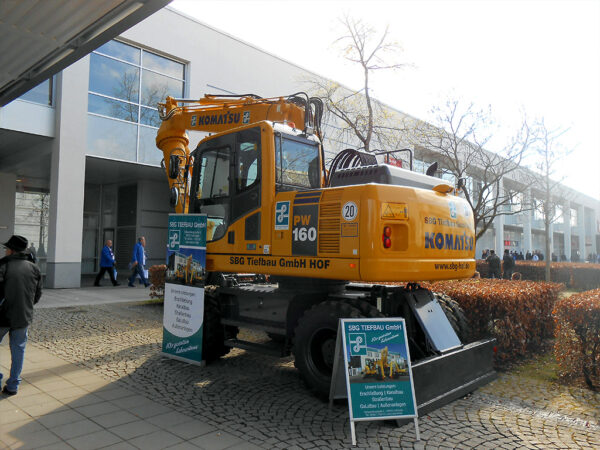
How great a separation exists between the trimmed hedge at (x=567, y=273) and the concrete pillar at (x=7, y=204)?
20612mm

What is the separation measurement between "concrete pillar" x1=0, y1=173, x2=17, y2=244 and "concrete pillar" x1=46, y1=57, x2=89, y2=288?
15.0 ft

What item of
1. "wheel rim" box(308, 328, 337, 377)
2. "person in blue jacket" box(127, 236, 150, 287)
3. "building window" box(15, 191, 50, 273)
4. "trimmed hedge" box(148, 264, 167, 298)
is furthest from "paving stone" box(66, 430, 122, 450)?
"building window" box(15, 191, 50, 273)

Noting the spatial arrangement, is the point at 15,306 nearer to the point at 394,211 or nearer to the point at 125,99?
the point at 394,211

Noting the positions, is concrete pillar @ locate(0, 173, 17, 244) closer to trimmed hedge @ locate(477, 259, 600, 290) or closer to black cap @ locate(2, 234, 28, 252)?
black cap @ locate(2, 234, 28, 252)

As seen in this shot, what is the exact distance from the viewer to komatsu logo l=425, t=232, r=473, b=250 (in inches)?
187

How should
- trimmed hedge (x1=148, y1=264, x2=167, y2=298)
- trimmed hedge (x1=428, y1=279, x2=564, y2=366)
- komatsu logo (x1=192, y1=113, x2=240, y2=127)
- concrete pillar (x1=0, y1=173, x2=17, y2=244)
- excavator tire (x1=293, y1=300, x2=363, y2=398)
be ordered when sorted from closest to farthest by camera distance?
excavator tire (x1=293, y1=300, x2=363, y2=398)
trimmed hedge (x1=428, y1=279, x2=564, y2=366)
komatsu logo (x1=192, y1=113, x2=240, y2=127)
trimmed hedge (x1=148, y1=264, x2=167, y2=298)
concrete pillar (x1=0, y1=173, x2=17, y2=244)

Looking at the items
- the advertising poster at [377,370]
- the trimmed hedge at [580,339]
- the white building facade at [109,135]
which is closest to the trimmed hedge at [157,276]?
the white building facade at [109,135]

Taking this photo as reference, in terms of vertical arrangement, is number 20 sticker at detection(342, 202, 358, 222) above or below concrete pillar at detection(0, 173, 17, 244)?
below

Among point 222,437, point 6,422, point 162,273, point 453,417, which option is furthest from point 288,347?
point 162,273

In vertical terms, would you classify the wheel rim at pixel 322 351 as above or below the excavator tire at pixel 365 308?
below

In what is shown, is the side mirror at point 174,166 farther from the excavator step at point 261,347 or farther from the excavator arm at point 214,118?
the excavator step at point 261,347

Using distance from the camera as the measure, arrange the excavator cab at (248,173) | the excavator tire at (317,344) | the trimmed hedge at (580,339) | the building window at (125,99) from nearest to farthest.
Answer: the excavator tire at (317,344)
the trimmed hedge at (580,339)
the excavator cab at (248,173)
the building window at (125,99)

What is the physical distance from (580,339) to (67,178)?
A: 14.1 meters

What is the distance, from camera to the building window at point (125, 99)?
14.5m
